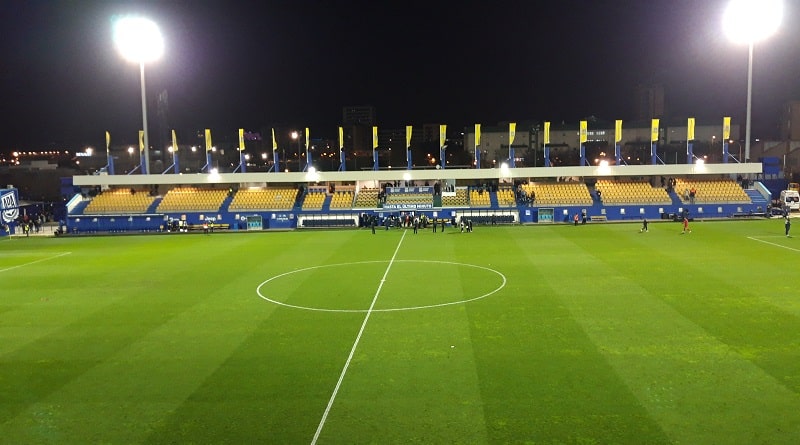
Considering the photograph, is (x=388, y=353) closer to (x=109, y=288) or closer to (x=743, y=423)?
(x=743, y=423)

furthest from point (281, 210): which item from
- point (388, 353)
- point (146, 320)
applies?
point (388, 353)

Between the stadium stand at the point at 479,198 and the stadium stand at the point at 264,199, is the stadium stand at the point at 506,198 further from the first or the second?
the stadium stand at the point at 264,199

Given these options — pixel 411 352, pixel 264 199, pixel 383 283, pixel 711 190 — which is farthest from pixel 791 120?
pixel 411 352

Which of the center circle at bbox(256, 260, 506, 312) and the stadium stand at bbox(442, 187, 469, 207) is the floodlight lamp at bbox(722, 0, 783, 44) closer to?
the stadium stand at bbox(442, 187, 469, 207)

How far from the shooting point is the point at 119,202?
51938mm

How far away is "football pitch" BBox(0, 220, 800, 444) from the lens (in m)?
9.26

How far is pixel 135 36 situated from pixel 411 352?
3822cm

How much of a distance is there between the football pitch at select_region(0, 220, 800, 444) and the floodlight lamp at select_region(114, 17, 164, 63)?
2120 centimetres

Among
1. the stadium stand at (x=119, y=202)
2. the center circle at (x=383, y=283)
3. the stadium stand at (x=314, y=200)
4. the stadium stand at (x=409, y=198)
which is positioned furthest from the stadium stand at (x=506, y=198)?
the stadium stand at (x=119, y=202)

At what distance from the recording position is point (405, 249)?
1228 inches

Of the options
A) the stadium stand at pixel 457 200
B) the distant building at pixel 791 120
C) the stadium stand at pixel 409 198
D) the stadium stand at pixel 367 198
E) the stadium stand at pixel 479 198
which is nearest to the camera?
the stadium stand at pixel 479 198

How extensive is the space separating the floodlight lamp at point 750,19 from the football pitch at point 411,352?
2291cm

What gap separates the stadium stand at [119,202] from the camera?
51.0 metres

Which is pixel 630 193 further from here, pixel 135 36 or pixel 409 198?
pixel 135 36
